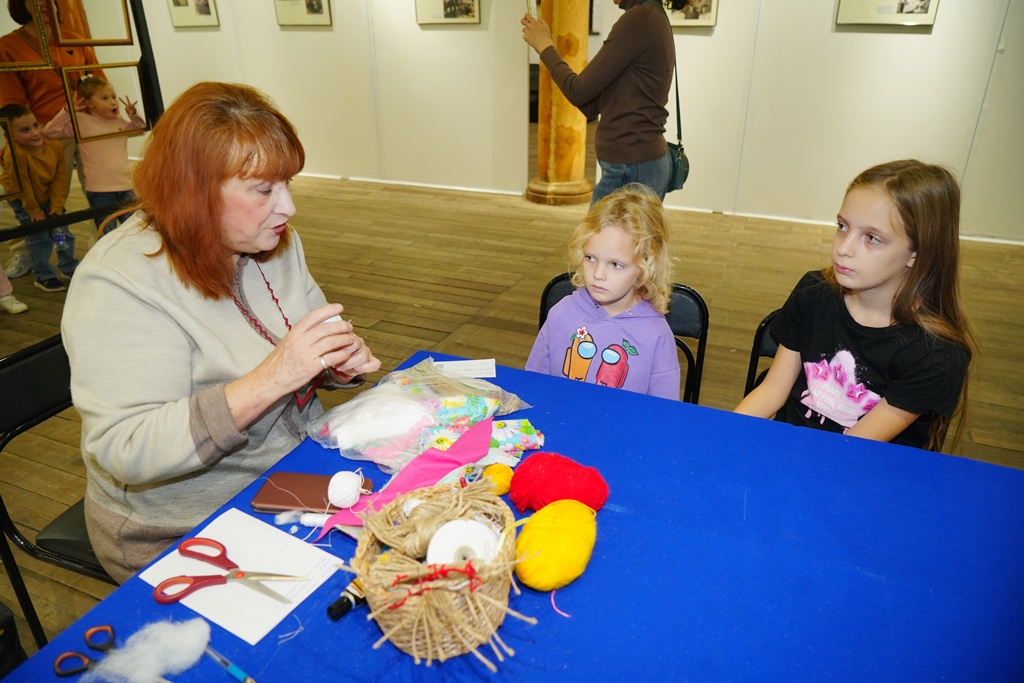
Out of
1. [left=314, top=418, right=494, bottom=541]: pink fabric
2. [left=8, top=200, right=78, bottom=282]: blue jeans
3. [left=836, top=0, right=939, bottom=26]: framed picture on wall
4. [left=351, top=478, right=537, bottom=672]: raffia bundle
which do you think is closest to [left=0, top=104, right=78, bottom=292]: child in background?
[left=8, top=200, right=78, bottom=282]: blue jeans

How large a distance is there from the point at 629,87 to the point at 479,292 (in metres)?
1.80

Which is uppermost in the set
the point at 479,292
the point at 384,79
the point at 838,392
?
the point at 384,79

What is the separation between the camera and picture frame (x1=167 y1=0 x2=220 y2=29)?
743 cm

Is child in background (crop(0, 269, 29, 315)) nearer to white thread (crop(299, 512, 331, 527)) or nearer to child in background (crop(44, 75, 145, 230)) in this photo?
child in background (crop(44, 75, 145, 230))

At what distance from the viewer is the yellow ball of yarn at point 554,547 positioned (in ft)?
3.07

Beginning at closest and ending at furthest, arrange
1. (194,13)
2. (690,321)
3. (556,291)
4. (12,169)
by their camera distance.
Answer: (690,321) → (556,291) → (12,169) → (194,13)

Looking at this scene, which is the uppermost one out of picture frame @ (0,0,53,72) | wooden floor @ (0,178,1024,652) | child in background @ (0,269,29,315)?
picture frame @ (0,0,53,72)

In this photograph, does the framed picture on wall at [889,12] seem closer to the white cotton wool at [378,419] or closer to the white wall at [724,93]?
the white wall at [724,93]

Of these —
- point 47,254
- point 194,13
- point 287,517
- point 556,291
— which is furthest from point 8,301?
point 194,13

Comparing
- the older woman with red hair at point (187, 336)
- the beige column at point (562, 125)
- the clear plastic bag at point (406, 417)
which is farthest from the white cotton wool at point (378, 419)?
the beige column at point (562, 125)

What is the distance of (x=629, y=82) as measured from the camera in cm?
304

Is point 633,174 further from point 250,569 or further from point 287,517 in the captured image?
point 250,569

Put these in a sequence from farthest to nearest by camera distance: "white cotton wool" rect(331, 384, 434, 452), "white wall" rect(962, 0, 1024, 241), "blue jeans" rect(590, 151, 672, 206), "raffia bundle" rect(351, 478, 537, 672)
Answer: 1. "white wall" rect(962, 0, 1024, 241)
2. "blue jeans" rect(590, 151, 672, 206)
3. "white cotton wool" rect(331, 384, 434, 452)
4. "raffia bundle" rect(351, 478, 537, 672)

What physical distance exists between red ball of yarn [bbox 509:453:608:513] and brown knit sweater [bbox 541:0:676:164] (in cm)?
236
